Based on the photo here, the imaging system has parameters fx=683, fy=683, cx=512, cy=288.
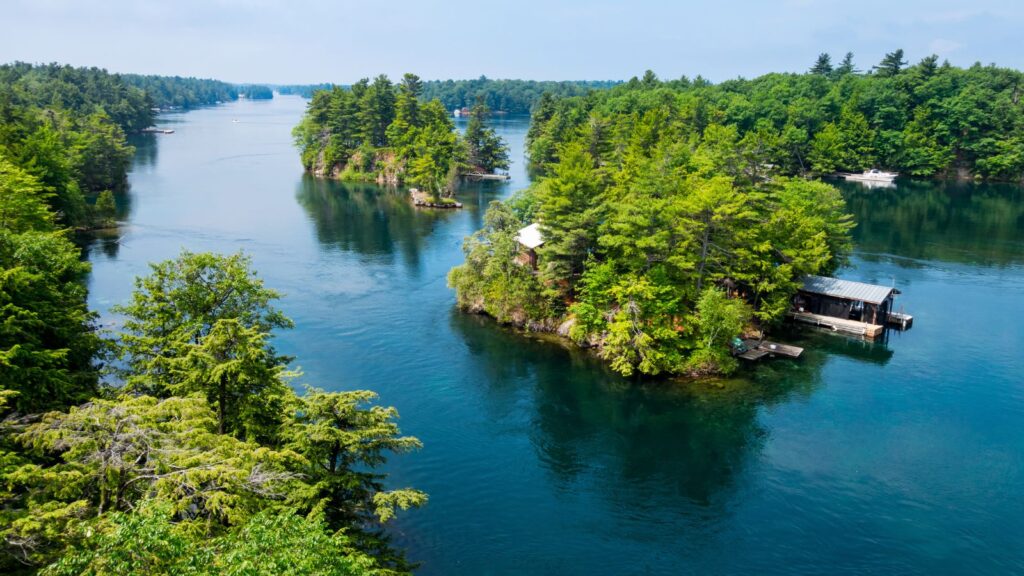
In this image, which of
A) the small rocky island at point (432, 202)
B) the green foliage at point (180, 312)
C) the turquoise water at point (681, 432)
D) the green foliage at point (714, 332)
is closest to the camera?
the green foliage at point (180, 312)

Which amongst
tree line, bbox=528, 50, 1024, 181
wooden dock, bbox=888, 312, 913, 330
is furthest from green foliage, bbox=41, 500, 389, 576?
tree line, bbox=528, 50, 1024, 181

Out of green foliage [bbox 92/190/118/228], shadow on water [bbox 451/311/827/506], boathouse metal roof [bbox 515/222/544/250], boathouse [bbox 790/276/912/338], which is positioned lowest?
shadow on water [bbox 451/311/827/506]

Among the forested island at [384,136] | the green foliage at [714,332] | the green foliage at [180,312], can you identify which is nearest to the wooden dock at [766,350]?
the green foliage at [714,332]

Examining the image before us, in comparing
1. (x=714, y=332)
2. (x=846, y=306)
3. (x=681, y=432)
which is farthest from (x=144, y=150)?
(x=681, y=432)

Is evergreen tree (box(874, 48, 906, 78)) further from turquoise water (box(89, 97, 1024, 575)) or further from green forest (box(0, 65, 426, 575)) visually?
green forest (box(0, 65, 426, 575))

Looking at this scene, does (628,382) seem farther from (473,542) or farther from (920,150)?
(920,150)

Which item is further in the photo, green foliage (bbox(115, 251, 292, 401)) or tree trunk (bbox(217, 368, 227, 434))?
green foliage (bbox(115, 251, 292, 401))

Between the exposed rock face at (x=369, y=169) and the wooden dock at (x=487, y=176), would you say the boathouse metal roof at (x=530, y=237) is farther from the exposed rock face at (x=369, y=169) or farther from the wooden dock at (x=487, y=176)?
the wooden dock at (x=487, y=176)

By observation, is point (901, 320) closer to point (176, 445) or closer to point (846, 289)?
point (846, 289)
